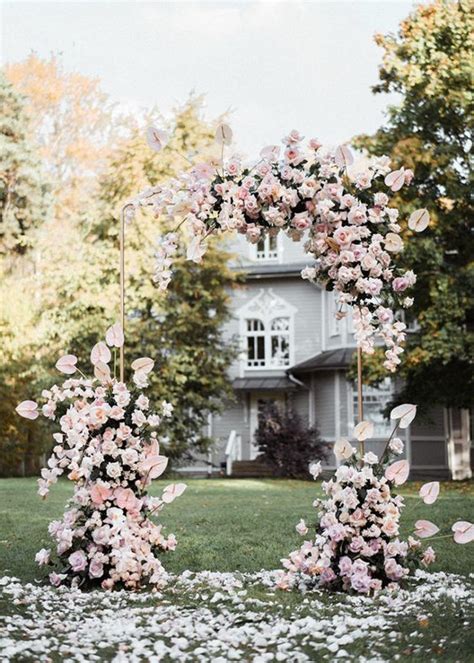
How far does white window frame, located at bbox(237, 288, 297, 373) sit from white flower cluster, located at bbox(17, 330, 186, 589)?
1849 cm

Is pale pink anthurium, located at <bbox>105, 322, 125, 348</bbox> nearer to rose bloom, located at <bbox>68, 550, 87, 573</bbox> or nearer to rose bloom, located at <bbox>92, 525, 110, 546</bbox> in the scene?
rose bloom, located at <bbox>92, 525, 110, 546</bbox>

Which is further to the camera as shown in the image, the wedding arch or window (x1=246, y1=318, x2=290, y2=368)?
window (x1=246, y1=318, x2=290, y2=368)

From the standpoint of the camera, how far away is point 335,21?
18562mm

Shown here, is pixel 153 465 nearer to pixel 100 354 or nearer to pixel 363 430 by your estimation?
pixel 100 354

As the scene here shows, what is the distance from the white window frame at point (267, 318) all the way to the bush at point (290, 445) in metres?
4.58

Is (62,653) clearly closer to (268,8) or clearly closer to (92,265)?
(92,265)

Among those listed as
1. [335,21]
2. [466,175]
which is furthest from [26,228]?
[466,175]

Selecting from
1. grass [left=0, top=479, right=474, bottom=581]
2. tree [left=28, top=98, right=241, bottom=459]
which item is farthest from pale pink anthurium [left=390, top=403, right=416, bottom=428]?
tree [left=28, top=98, right=241, bottom=459]

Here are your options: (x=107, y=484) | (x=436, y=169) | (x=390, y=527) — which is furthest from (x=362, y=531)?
(x=436, y=169)

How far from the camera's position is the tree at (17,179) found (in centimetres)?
2473

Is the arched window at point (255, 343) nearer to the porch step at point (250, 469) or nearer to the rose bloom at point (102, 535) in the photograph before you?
the porch step at point (250, 469)

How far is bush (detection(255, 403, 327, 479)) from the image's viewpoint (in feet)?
66.0

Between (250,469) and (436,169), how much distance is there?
944 centimetres

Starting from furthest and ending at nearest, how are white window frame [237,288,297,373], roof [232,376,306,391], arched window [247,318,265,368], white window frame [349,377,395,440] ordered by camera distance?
arched window [247,318,265,368]
white window frame [237,288,297,373]
roof [232,376,306,391]
white window frame [349,377,395,440]
